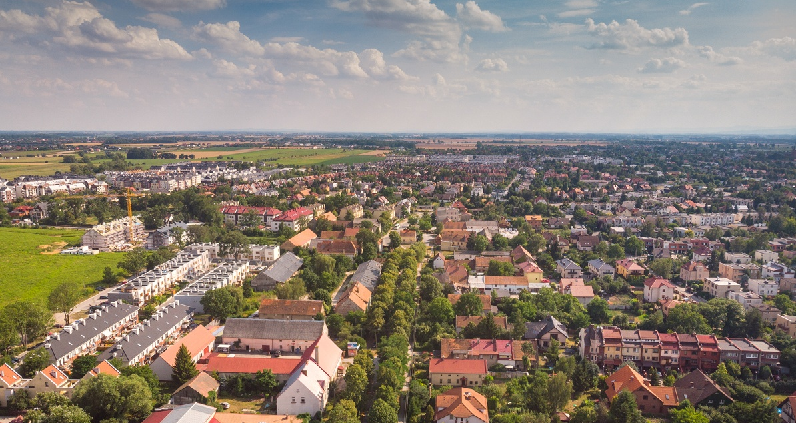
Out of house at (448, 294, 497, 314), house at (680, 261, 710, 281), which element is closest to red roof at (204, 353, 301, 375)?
house at (448, 294, 497, 314)

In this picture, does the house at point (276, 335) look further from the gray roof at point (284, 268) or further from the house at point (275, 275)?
the gray roof at point (284, 268)

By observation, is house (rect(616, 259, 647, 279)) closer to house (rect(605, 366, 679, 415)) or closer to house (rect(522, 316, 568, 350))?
house (rect(522, 316, 568, 350))

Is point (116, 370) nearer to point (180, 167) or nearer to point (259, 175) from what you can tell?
point (259, 175)

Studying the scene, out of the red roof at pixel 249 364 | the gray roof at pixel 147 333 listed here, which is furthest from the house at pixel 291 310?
the red roof at pixel 249 364

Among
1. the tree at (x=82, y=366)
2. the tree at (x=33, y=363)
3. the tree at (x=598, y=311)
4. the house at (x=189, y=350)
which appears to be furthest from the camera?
the tree at (x=598, y=311)

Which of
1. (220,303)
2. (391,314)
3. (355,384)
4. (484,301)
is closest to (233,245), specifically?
(220,303)

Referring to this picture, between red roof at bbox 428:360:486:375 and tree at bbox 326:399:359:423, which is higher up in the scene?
tree at bbox 326:399:359:423
